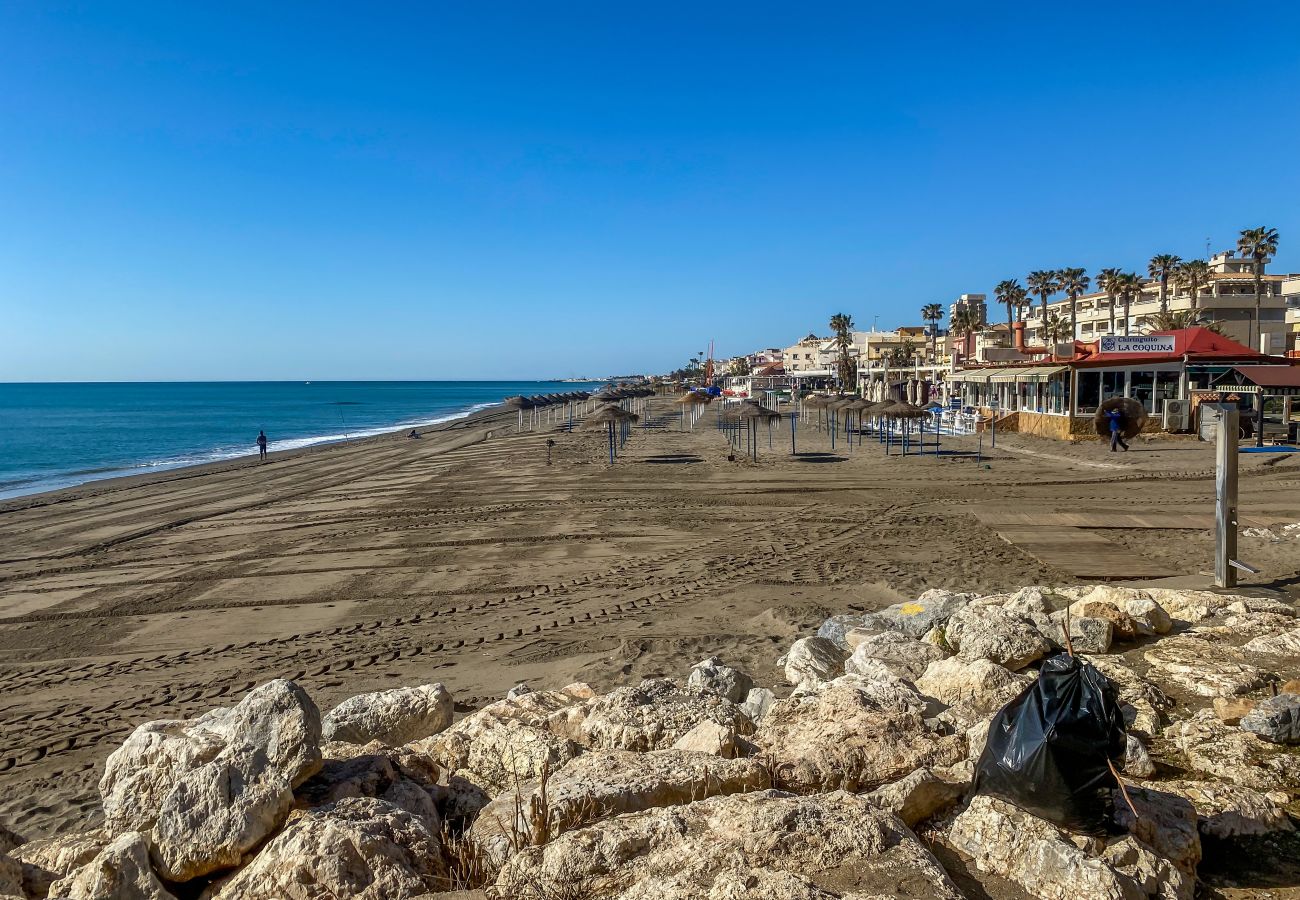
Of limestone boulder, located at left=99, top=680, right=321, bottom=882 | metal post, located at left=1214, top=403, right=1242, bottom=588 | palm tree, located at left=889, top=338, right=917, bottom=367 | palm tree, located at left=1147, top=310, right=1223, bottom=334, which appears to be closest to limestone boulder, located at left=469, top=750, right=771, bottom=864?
limestone boulder, located at left=99, top=680, right=321, bottom=882

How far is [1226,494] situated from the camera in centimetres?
748

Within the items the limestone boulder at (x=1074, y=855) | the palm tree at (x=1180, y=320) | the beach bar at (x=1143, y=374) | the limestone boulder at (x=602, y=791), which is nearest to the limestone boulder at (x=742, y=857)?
the limestone boulder at (x=602, y=791)

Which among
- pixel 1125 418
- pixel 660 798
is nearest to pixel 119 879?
pixel 660 798

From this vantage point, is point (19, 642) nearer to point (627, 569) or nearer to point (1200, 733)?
point (627, 569)

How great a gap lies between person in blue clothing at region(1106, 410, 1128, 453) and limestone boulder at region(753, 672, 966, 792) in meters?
19.6

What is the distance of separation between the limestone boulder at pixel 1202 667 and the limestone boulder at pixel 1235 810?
4.47ft

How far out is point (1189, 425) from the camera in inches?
986

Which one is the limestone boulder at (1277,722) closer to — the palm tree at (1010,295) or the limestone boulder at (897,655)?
the limestone boulder at (897,655)

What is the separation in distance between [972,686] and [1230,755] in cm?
133

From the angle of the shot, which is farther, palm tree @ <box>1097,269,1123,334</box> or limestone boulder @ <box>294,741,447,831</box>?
palm tree @ <box>1097,269,1123,334</box>

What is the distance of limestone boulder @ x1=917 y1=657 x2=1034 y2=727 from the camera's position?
4703 mm

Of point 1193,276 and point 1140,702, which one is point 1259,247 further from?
point 1140,702

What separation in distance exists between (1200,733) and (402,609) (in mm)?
8221

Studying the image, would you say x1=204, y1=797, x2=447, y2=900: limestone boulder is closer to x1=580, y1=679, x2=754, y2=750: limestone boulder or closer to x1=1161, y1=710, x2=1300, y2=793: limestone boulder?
x1=580, y1=679, x2=754, y2=750: limestone boulder
